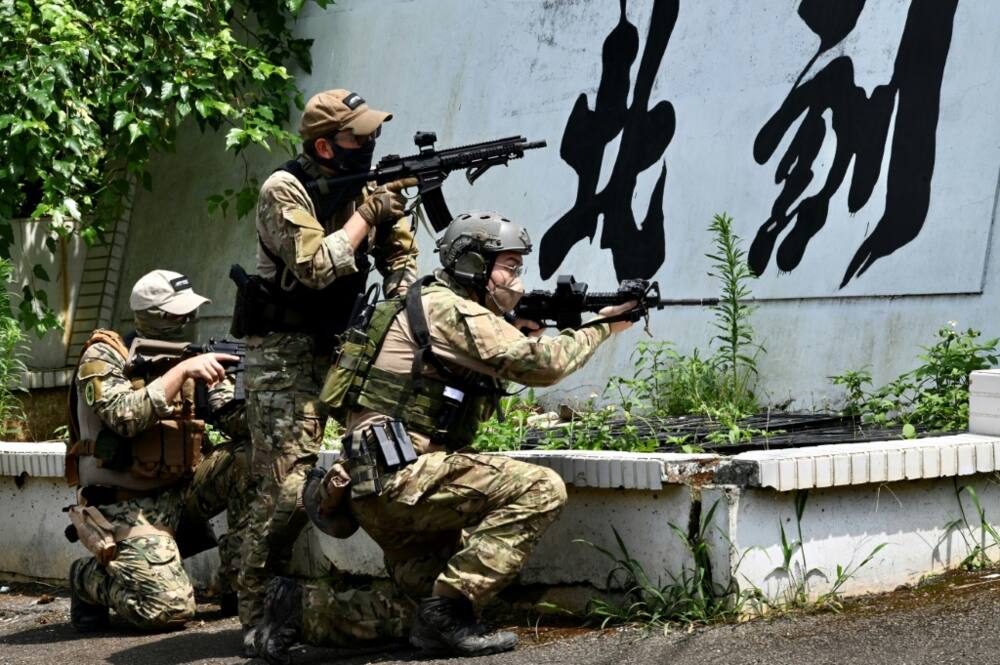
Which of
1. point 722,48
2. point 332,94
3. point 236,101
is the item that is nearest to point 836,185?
point 722,48

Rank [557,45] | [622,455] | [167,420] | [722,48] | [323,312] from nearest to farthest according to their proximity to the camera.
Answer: [622,455], [323,312], [167,420], [722,48], [557,45]

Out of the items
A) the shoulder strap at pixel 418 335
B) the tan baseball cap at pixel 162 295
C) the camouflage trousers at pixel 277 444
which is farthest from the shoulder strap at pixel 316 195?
the tan baseball cap at pixel 162 295

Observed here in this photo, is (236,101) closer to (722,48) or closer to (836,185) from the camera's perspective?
(722,48)

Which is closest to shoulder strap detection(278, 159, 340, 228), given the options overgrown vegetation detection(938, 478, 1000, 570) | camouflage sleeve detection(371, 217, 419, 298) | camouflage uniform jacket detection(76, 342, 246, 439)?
camouflage sleeve detection(371, 217, 419, 298)

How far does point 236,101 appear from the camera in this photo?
9.35 meters

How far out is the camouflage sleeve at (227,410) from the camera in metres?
6.14

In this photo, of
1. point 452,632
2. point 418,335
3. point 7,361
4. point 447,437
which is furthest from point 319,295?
point 7,361

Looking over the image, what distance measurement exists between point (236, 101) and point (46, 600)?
366 centimetres

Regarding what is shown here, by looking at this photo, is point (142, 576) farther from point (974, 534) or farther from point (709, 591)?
point (974, 534)

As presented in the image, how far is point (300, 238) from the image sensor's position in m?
5.19

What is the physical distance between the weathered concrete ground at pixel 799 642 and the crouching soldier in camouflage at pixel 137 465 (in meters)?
0.40

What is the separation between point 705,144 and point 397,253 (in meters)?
2.29

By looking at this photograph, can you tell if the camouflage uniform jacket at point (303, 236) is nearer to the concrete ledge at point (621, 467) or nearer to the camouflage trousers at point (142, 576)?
the concrete ledge at point (621, 467)

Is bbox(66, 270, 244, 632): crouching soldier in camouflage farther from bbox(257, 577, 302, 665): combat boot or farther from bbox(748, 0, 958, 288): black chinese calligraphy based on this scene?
bbox(748, 0, 958, 288): black chinese calligraphy
